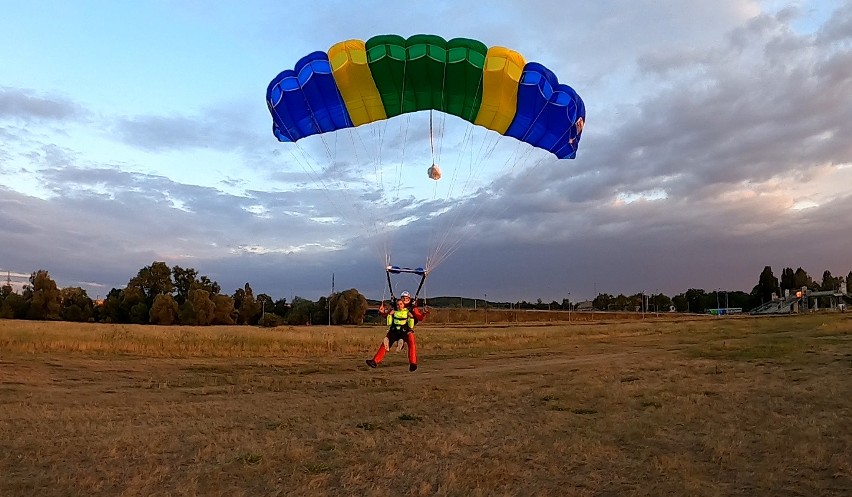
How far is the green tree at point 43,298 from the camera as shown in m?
73.9

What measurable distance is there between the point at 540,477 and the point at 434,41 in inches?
393

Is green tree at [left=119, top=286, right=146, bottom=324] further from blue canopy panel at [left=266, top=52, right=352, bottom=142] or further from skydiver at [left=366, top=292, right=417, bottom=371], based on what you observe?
skydiver at [left=366, top=292, right=417, bottom=371]

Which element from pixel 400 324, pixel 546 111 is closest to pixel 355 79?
pixel 546 111

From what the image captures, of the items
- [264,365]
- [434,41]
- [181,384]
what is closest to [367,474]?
[434,41]

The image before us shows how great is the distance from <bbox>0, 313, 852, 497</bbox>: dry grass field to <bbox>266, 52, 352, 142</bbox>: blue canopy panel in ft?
22.2

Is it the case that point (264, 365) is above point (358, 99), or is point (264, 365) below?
below

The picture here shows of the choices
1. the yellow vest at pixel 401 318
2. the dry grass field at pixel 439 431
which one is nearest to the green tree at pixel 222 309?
the dry grass field at pixel 439 431

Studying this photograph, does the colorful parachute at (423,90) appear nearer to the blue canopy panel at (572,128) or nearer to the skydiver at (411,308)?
the blue canopy panel at (572,128)

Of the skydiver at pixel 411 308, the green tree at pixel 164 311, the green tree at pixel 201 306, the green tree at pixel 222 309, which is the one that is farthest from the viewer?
the green tree at pixel 222 309

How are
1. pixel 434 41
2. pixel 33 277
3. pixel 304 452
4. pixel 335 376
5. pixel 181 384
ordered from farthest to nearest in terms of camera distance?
pixel 33 277
pixel 335 376
pixel 181 384
pixel 434 41
pixel 304 452

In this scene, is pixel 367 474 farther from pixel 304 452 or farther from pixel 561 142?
pixel 561 142

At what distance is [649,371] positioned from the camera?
18203mm

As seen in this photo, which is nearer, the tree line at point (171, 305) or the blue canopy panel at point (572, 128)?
the blue canopy panel at point (572, 128)

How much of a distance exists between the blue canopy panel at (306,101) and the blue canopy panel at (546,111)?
14.8ft
